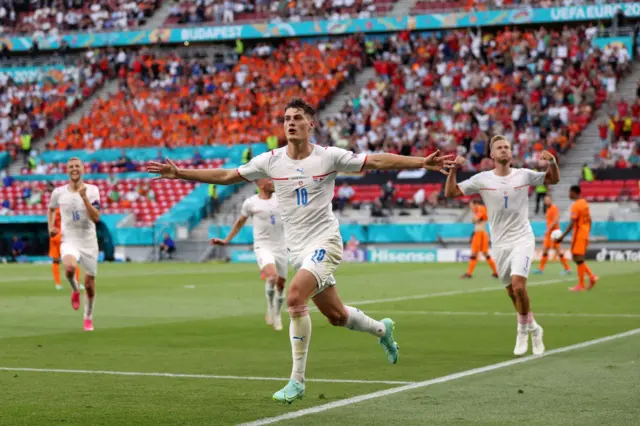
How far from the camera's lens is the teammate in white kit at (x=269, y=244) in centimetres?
1739

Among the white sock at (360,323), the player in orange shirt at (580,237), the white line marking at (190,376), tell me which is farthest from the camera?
the player in orange shirt at (580,237)

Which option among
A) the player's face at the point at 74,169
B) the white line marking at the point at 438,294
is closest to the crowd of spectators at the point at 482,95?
the white line marking at the point at 438,294

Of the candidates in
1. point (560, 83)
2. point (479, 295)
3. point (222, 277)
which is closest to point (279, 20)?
point (560, 83)

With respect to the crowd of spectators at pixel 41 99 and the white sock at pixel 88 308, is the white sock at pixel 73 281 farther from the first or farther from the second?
the crowd of spectators at pixel 41 99

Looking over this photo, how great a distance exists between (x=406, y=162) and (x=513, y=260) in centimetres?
436

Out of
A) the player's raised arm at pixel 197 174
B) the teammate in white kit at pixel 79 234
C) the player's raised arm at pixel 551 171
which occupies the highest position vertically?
the player's raised arm at pixel 197 174

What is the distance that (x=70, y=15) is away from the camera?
221ft

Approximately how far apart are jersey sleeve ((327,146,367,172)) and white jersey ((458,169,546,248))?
148 inches

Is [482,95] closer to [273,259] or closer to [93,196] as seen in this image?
[273,259]

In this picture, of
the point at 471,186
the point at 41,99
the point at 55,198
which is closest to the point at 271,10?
the point at 41,99

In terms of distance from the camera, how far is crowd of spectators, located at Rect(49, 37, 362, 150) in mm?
55906

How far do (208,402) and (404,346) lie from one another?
5.34 m

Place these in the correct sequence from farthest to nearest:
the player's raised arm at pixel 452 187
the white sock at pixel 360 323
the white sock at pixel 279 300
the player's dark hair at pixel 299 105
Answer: the white sock at pixel 279 300, the player's raised arm at pixel 452 187, the white sock at pixel 360 323, the player's dark hair at pixel 299 105

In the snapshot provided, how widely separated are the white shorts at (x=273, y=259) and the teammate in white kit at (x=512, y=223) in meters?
4.60
